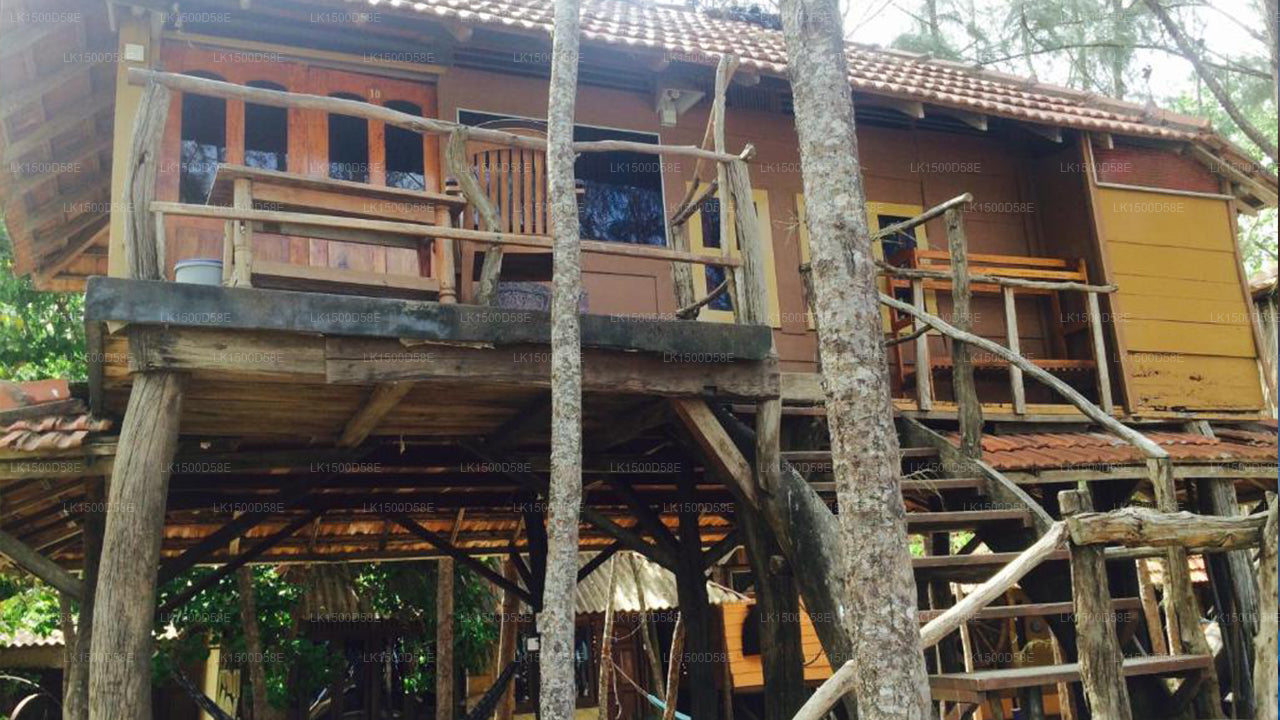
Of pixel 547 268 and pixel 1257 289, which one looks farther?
pixel 1257 289

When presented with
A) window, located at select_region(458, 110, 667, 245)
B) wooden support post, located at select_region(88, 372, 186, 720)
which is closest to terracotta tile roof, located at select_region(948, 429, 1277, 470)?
window, located at select_region(458, 110, 667, 245)

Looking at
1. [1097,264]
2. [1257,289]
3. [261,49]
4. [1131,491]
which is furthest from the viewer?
[1257,289]

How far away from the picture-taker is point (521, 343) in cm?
545

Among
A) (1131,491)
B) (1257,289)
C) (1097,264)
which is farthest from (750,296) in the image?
(1257,289)

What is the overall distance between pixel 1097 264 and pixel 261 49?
7230 millimetres

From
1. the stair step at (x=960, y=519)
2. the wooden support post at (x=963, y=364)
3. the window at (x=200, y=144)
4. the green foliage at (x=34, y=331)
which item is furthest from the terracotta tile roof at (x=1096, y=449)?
the green foliage at (x=34, y=331)

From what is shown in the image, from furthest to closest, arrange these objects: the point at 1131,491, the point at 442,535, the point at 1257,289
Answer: the point at 1257,289 → the point at 442,535 → the point at 1131,491

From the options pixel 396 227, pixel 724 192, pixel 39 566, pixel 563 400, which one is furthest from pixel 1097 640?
pixel 39 566

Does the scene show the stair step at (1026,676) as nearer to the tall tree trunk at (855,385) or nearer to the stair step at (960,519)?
the tall tree trunk at (855,385)

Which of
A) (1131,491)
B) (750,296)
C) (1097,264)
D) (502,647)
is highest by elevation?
(1097,264)

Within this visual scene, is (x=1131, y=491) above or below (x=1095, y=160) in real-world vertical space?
below

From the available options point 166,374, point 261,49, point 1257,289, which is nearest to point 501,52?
point 261,49

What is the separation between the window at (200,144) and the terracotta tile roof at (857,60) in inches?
47.0

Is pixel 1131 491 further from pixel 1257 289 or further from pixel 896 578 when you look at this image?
pixel 1257 289
